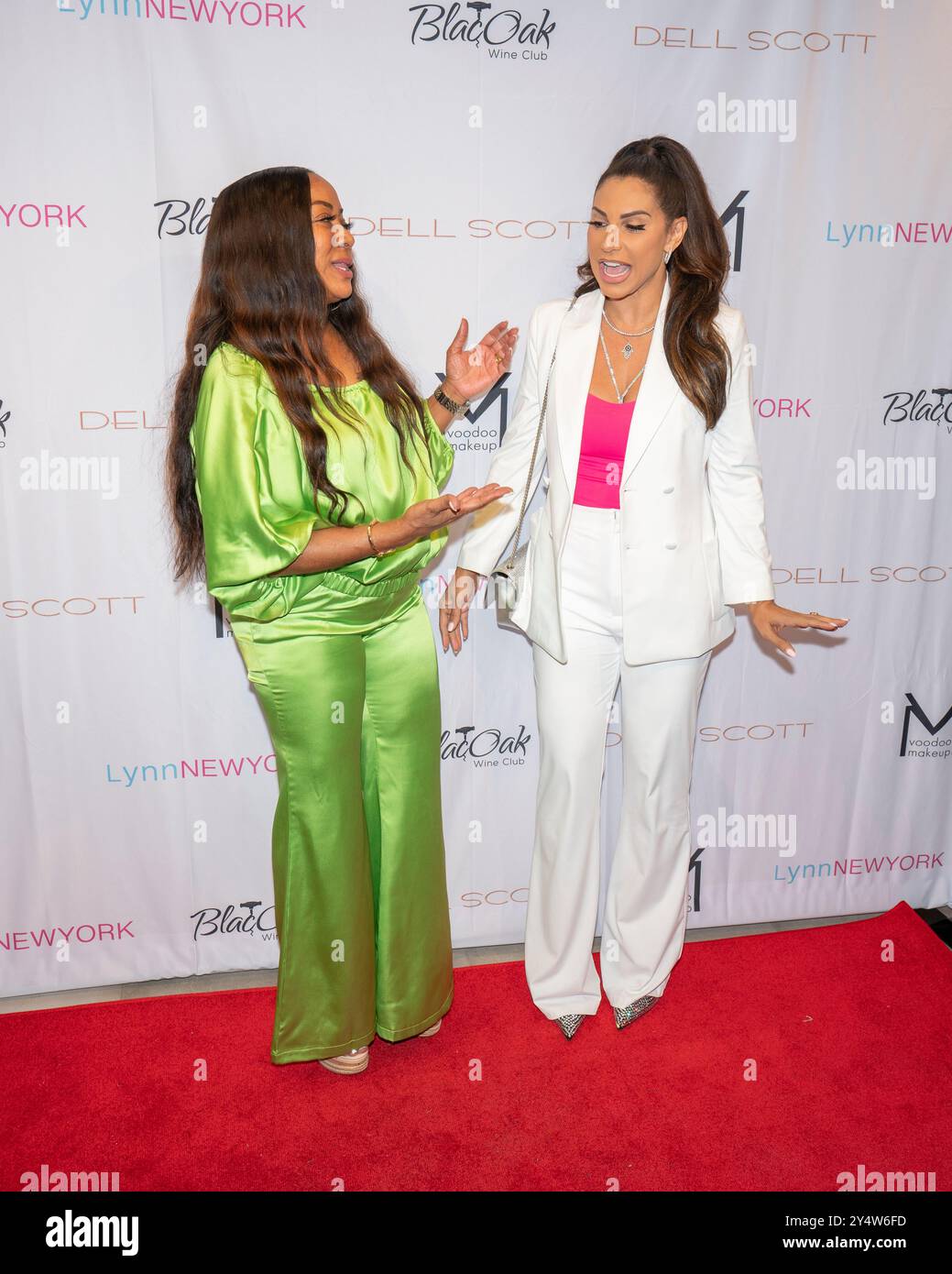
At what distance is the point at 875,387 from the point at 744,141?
2.45ft

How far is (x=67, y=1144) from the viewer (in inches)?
94.0

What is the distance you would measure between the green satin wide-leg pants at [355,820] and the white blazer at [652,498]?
0.31m

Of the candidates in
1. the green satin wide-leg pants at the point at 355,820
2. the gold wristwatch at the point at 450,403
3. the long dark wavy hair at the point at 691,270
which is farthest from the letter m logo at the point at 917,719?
the gold wristwatch at the point at 450,403

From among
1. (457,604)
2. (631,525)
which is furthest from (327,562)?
(631,525)

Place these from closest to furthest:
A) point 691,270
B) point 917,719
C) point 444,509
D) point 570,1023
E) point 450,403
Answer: point 444,509 → point 691,270 → point 450,403 → point 570,1023 → point 917,719

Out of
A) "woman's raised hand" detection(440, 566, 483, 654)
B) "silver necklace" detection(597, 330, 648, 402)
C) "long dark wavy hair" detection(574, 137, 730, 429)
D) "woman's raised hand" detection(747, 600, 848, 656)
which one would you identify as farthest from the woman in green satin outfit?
"woman's raised hand" detection(747, 600, 848, 656)

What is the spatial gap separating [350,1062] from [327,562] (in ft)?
4.09

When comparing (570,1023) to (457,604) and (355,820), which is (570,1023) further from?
(457,604)

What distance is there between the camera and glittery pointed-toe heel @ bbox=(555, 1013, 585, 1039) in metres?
2.74

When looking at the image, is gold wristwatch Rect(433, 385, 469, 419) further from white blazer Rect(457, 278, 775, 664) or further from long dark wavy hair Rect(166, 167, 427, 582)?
long dark wavy hair Rect(166, 167, 427, 582)

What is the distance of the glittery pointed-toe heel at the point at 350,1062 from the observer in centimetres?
262

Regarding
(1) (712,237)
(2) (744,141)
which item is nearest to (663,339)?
(1) (712,237)

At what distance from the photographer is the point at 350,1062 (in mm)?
2619

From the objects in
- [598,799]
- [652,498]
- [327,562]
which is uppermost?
[652,498]
